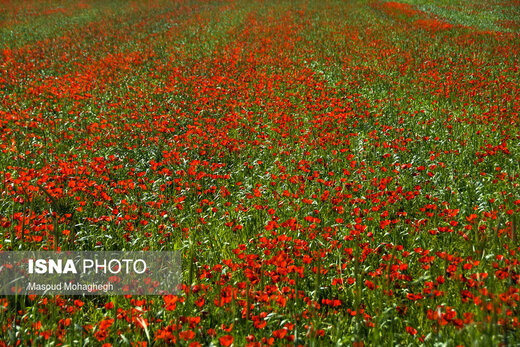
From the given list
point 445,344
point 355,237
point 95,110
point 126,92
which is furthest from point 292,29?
point 445,344

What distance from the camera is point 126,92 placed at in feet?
30.5

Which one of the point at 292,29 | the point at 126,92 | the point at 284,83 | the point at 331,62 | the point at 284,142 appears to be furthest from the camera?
the point at 292,29

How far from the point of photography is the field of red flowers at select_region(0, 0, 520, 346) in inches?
103

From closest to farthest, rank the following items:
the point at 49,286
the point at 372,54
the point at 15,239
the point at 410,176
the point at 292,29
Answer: the point at 49,286, the point at 15,239, the point at 410,176, the point at 372,54, the point at 292,29

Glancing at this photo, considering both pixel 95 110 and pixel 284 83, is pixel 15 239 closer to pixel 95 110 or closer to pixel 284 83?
pixel 95 110

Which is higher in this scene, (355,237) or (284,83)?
(284,83)

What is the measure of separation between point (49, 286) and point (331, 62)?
10.7 m

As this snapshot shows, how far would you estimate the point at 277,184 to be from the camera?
199 inches

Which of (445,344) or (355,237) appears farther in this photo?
(355,237)

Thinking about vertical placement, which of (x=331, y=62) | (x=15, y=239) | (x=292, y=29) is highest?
(x=292, y=29)

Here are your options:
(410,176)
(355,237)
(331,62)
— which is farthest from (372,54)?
(355,237)

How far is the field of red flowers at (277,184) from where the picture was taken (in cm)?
262

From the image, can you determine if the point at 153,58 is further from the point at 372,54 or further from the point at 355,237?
the point at 355,237

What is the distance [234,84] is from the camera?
9.70 m
